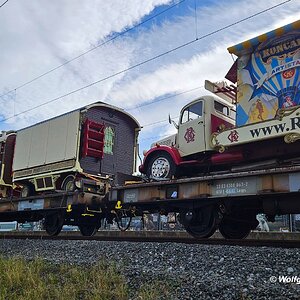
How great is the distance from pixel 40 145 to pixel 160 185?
21.3 feet

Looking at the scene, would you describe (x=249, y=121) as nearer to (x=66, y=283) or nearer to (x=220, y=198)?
(x=220, y=198)

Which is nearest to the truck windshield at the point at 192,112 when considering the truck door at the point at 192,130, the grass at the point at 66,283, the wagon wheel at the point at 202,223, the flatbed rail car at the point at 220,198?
the truck door at the point at 192,130

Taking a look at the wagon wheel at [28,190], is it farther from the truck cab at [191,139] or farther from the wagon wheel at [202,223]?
the wagon wheel at [202,223]

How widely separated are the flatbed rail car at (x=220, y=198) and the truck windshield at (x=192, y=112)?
6.39 ft

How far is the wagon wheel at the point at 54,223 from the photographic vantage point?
39.1 feet

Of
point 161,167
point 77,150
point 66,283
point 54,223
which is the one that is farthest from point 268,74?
point 54,223

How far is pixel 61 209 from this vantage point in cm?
1150

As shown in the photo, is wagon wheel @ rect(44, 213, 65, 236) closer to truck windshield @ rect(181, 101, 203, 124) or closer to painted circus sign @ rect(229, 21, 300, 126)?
truck windshield @ rect(181, 101, 203, 124)

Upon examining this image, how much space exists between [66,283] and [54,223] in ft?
25.0

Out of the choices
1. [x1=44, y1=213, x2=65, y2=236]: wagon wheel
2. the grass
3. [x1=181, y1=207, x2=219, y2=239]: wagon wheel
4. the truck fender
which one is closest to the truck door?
the truck fender

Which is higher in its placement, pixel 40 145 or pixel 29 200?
pixel 40 145

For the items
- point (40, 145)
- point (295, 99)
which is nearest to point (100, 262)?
point (295, 99)

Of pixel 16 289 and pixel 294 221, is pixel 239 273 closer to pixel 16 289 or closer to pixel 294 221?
pixel 16 289

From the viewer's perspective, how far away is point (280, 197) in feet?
23.0
